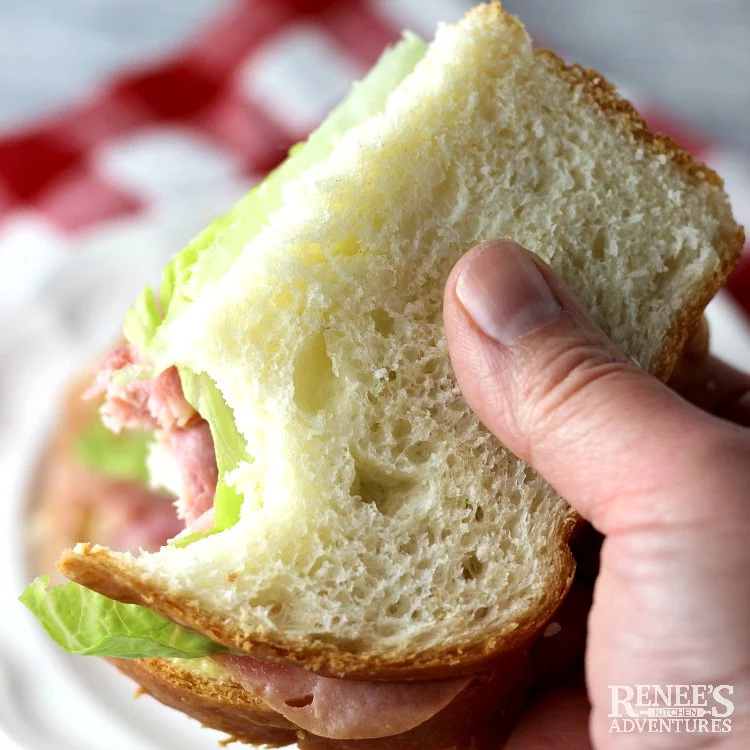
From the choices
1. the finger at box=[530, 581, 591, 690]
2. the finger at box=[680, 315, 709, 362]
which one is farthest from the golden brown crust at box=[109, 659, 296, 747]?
the finger at box=[680, 315, 709, 362]

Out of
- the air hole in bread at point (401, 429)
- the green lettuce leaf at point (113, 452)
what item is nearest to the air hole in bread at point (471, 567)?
the air hole in bread at point (401, 429)

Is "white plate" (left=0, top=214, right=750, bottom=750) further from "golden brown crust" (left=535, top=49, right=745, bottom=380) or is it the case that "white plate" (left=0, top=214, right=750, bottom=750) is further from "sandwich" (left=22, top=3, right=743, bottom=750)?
"golden brown crust" (left=535, top=49, right=745, bottom=380)

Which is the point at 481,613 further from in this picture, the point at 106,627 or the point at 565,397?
the point at 106,627

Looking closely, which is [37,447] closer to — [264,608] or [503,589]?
[264,608]

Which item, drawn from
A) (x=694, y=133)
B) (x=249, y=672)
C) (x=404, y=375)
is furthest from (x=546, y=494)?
(x=694, y=133)

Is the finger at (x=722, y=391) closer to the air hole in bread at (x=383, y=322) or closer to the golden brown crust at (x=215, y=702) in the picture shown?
the air hole in bread at (x=383, y=322)

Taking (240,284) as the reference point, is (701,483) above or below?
below

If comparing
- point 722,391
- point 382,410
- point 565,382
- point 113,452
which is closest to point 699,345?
point 722,391
